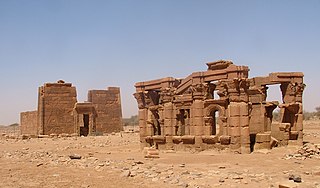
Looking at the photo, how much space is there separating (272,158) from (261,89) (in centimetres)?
589

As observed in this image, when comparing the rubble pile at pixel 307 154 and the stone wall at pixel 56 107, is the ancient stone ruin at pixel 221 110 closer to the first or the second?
the rubble pile at pixel 307 154

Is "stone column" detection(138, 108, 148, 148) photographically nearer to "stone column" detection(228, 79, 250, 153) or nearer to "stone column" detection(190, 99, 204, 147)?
"stone column" detection(190, 99, 204, 147)

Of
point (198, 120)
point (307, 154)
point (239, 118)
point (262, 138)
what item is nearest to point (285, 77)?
point (262, 138)

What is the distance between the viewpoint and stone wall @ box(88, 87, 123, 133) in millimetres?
35500

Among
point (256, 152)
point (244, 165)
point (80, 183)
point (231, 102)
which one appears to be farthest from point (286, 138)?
point (80, 183)

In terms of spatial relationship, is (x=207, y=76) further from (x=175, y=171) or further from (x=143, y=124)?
(x=175, y=171)

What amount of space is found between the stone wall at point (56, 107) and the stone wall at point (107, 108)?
2.45m

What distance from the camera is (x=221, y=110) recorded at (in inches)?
785

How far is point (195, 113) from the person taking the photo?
20406mm

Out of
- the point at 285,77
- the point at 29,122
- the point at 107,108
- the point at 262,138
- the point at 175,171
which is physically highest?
the point at 285,77

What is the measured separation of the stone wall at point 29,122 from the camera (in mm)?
34219

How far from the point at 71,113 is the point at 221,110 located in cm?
1709

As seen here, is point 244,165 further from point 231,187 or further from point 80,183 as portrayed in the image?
point 80,183

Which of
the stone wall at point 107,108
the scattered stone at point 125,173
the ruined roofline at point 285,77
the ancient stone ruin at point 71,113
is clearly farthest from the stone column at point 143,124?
the stone wall at point 107,108
